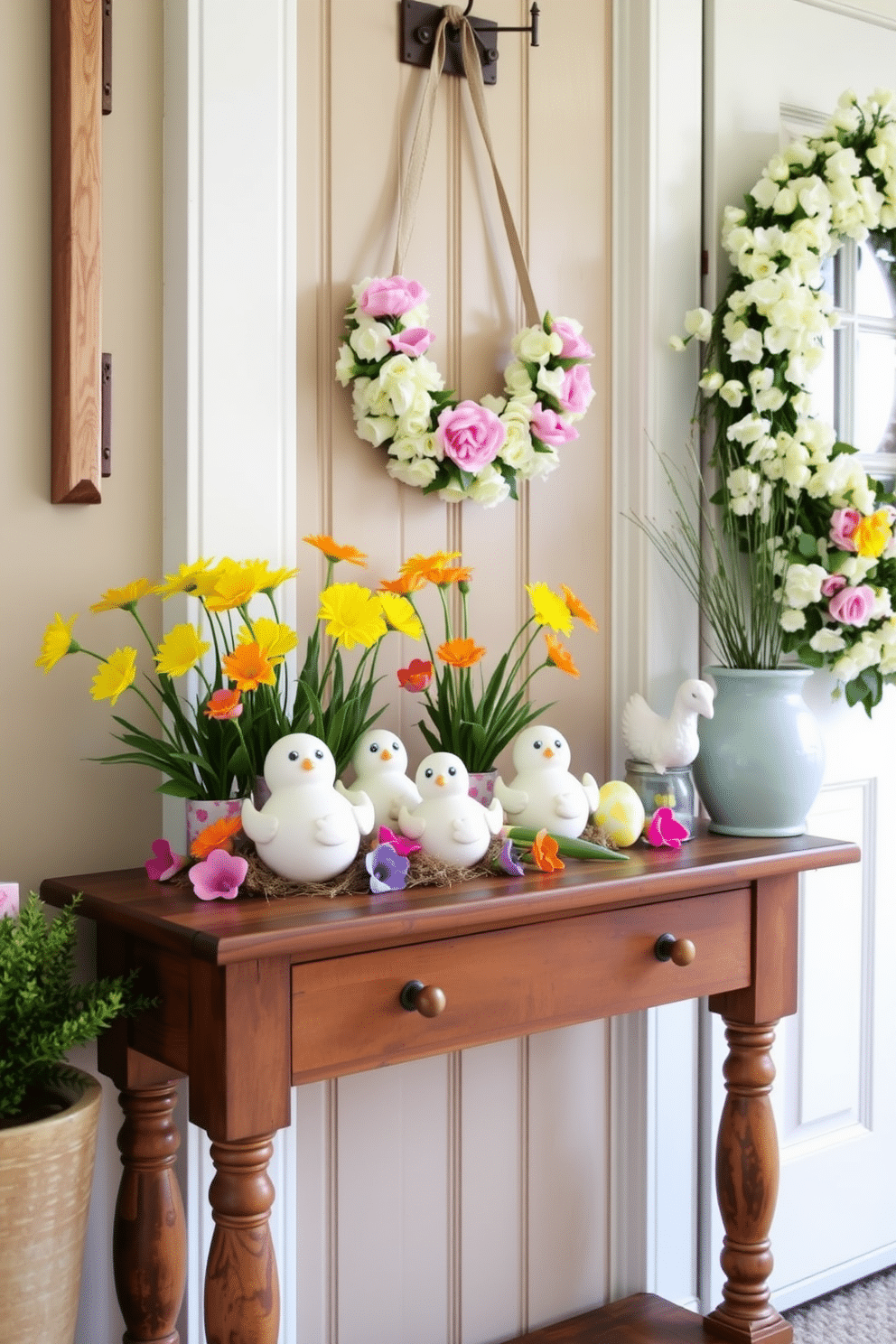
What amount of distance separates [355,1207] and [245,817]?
0.73m

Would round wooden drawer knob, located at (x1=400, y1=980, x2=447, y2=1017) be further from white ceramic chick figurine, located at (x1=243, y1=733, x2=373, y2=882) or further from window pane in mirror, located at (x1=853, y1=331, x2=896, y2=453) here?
window pane in mirror, located at (x1=853, y1=331, x2=896, y2=453)

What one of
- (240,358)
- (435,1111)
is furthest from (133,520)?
(435,1111)

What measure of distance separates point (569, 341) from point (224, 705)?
30.4 inches

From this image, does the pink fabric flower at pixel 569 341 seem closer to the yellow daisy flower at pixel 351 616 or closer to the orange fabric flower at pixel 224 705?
the yellow daisy flower at pixel 351 616

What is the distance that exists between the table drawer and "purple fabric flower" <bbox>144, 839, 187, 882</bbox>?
23 centimetres

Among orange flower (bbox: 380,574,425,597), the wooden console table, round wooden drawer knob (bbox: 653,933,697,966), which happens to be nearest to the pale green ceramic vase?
the wooden console table

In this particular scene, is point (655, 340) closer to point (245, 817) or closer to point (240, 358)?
point (240, 358)

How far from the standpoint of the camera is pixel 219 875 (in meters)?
1.42

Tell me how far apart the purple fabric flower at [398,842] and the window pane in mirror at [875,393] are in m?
1.22

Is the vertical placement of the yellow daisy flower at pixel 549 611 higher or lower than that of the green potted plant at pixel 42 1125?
higher

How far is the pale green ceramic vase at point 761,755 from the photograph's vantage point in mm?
1879

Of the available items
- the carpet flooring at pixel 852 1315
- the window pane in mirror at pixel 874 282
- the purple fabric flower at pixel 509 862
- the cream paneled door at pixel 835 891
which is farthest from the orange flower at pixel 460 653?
the carpet flooring at pixel 852 1315

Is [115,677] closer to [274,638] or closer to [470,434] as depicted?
[274,638]

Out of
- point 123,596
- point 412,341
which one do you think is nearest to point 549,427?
point 412,341
